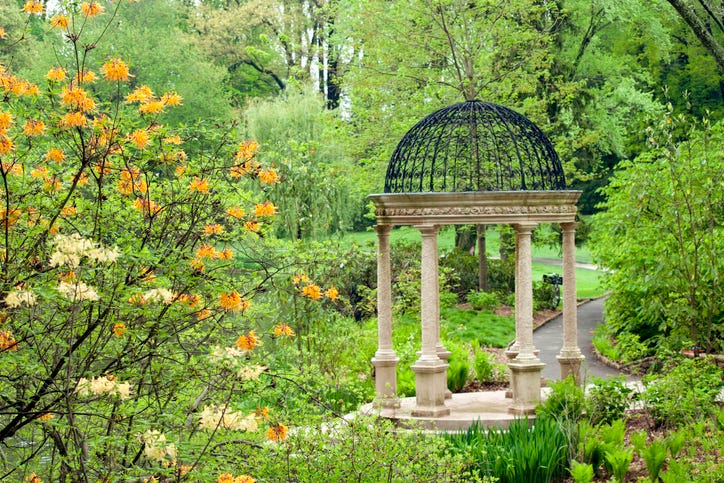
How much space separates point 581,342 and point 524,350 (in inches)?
321

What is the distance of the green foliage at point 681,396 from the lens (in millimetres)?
9453

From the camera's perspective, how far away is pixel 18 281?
483 centimetres

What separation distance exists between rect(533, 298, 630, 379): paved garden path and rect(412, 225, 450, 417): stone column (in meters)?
3.04

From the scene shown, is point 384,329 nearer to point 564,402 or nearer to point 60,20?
point 564,402

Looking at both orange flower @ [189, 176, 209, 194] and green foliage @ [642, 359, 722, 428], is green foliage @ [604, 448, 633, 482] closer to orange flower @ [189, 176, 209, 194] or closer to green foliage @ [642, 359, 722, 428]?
green foliage @ [642, 359, 722, 428]

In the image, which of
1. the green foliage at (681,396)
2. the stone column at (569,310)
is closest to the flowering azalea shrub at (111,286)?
the green foliage at (681,396)

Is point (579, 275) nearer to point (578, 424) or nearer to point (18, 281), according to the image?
point (578, 424)

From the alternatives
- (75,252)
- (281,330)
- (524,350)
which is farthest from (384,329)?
(75,252)

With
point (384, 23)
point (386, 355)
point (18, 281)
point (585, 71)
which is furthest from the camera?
point (585, 71)

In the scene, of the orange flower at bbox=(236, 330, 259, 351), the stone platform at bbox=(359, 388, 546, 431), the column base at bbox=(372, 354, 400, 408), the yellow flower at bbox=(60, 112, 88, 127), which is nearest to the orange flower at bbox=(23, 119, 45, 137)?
the yellow flower at bbox=(60, 112, 88, 127)

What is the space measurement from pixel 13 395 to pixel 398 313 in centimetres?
1293

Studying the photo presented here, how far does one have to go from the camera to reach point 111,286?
201 inches

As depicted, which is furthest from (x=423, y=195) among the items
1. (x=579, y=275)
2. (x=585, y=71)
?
(x=579, y=275)

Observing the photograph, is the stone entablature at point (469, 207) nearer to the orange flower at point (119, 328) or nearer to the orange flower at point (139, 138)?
the orange flower at point (139, 138)
